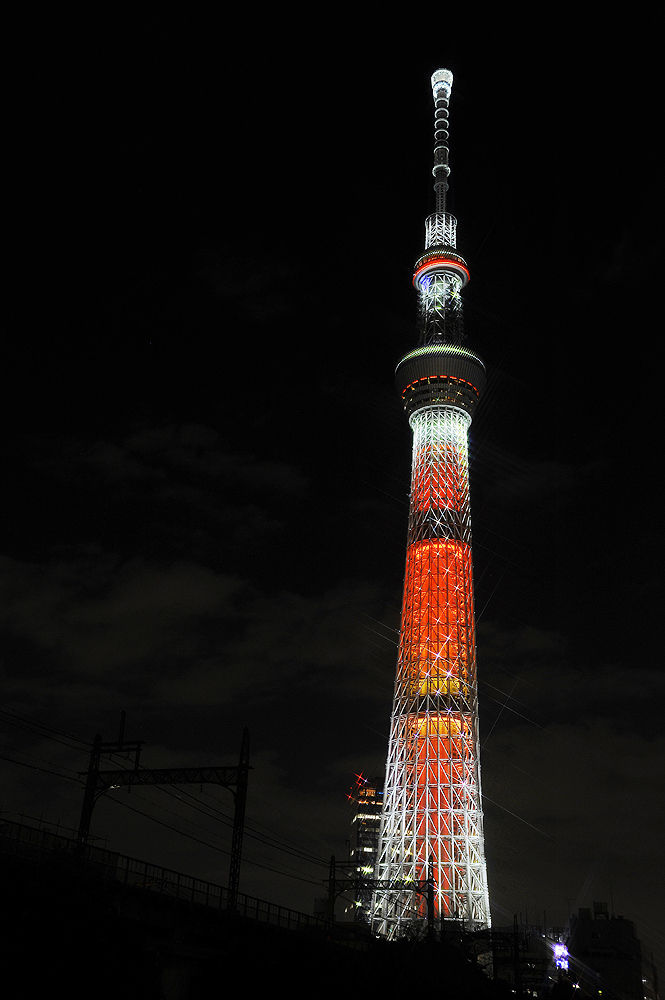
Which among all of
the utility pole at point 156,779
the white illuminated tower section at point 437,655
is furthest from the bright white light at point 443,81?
the utility pole at point 156,779

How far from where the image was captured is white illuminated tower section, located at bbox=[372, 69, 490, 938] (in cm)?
6469

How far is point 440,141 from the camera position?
311 feet

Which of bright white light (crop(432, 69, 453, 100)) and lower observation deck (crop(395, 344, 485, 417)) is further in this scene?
bright white light (crop(432, 69, 453, 100))

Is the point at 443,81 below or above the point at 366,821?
above

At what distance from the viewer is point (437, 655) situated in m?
71.8

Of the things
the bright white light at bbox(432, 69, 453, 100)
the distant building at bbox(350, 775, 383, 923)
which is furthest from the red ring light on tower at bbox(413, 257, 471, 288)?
the distant building at bbox(350, 775, 383, 923)

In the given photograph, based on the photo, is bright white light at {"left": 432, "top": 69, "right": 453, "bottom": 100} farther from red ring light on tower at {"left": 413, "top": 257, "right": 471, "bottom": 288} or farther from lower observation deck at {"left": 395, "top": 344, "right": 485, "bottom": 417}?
lower observation deck at {"left": 395, "top": 344, "right": 485, "bottom": 417}

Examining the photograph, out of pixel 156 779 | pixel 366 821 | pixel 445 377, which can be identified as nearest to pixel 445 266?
pixel 445 377

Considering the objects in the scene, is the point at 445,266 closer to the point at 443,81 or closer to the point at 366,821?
the point at 443,81

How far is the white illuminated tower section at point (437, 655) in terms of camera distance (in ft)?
212

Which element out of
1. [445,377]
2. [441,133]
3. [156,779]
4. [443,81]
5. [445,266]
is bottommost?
[156,779]

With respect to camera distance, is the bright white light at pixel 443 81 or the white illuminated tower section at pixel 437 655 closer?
the white illuminated tower section at pixel 437 655

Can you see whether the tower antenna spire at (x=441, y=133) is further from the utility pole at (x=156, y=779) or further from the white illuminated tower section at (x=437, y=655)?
the utility pole at (x=156, y=779)

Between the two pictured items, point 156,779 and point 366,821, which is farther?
point 366,821
